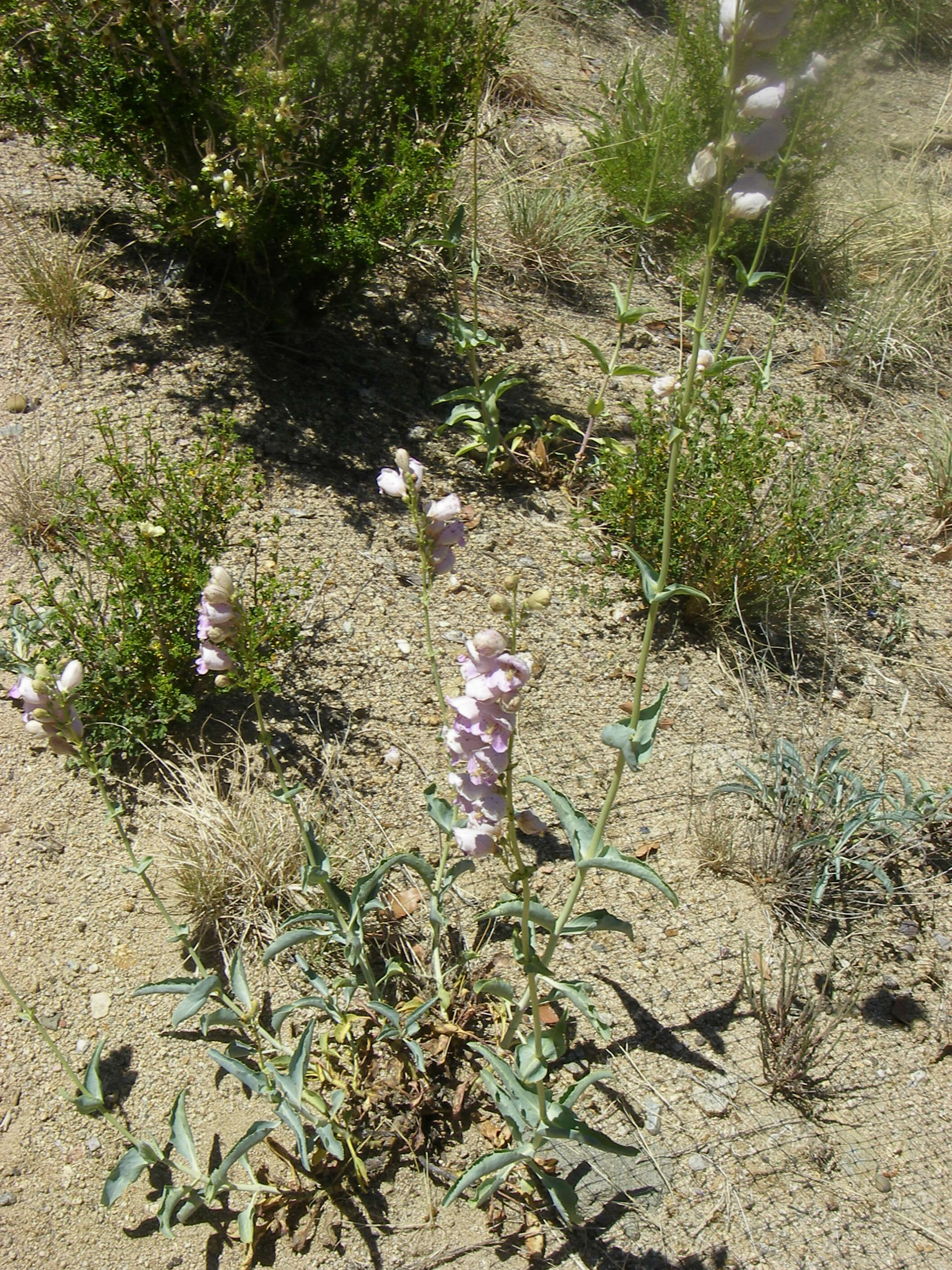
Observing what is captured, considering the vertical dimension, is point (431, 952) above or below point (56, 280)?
below

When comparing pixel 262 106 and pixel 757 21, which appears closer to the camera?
pixel 757 21

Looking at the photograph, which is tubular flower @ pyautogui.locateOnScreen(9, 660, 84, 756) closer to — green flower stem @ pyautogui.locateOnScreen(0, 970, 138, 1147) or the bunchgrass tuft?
green flower stem @ pyautogui.locateOnScreen(0, 970, 138, 1147)

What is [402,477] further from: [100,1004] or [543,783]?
[100,1004]

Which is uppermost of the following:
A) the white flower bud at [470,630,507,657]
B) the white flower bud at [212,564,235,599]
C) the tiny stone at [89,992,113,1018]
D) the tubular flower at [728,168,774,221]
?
the tubular flower at [728,168,774,221]

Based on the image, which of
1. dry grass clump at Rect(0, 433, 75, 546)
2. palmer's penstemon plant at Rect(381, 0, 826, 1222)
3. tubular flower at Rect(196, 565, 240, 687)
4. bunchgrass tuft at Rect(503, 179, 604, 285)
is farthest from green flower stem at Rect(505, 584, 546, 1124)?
bunchgrass tuft at Rect(503, 179, 604, 285)

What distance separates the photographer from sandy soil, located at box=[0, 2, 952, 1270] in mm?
1865

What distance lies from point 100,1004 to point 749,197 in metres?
2.20

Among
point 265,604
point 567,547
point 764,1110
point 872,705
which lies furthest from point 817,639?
point 265,604

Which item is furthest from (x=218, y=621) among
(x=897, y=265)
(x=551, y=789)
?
(x=897, y=265)

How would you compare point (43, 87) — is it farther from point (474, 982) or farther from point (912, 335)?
point (912, 335)

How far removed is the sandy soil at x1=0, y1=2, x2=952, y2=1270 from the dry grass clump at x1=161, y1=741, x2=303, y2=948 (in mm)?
116

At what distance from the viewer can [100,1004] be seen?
2.08 meters

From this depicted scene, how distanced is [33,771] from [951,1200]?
2.42 metres

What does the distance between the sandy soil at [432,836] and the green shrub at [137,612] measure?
0.77 feet
